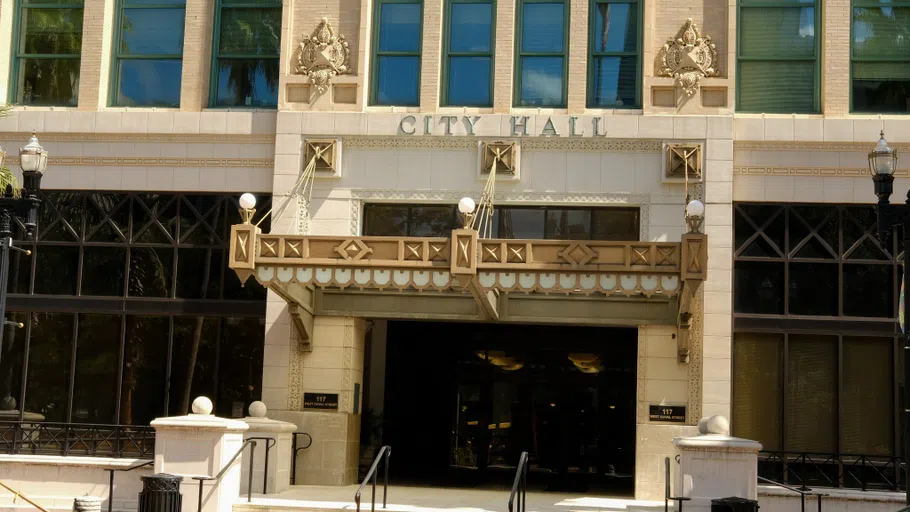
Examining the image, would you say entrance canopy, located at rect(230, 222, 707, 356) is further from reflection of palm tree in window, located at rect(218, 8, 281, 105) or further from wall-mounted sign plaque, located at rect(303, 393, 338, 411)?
reflection of palm tree in window, located at rect(218, 8, 281, 105)

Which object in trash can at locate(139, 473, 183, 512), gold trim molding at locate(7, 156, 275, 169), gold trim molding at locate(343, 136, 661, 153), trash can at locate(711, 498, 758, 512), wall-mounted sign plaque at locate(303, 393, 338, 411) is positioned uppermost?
gold trim molding at locate(343, 136, 661, 153)

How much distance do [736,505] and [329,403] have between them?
29.2 ft

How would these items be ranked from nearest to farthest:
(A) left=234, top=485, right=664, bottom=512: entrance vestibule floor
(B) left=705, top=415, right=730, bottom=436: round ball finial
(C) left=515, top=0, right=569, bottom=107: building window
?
(B) left=705, top=415, right=730, bottom=436: round ball finial
(A) left=234, top=485, right=664, bottom=512: entrance vestibule floor
(C) left=515, top=0, right=569, bottom=107: building window

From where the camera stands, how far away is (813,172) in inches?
904

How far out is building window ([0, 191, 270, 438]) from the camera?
23.8 m

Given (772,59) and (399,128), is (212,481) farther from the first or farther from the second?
(772,59)

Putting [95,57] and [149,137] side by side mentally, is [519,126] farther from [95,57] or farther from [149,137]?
[95,57]

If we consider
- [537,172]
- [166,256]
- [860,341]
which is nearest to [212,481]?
[166,256]

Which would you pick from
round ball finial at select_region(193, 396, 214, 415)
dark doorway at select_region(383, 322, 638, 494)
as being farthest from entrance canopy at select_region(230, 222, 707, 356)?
dark doorway at select_region(383, 322, 638, 494)

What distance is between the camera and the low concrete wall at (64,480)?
1947 centimetres

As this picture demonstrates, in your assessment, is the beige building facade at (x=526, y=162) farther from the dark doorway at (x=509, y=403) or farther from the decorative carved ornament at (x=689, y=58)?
the dark doorway at (x=509, y=403)

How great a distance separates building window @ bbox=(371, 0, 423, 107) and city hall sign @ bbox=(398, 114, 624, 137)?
0.85 metres

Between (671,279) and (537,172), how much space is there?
4.55 m

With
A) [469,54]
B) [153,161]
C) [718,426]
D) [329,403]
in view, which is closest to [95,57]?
[153,161]
